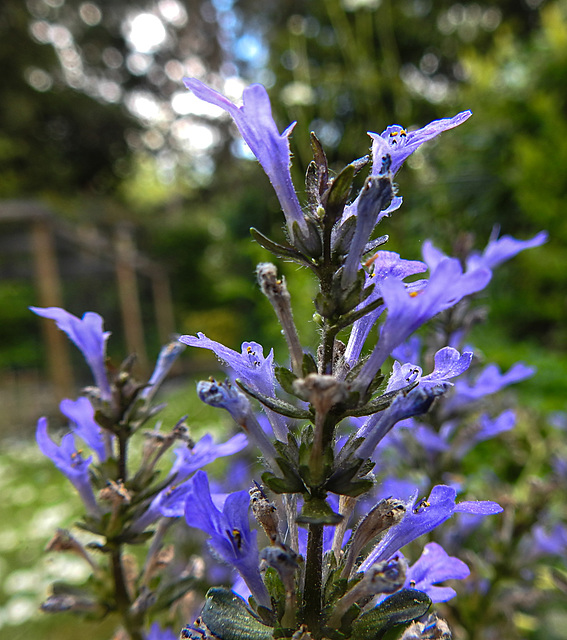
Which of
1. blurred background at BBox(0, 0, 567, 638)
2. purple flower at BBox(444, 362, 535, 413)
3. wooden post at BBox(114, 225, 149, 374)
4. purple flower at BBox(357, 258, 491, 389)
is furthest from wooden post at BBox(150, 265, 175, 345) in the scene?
purple flower at BBox(357, 258, 491, 389)

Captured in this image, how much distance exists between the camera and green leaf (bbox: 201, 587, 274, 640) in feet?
1.61

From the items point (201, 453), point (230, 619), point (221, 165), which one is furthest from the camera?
point (221, 165)

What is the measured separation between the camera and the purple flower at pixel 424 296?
1.29 ft

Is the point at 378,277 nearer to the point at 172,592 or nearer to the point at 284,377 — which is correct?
the point at 284,377

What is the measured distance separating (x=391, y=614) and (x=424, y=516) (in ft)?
0.32

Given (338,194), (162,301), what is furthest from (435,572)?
(162,301)

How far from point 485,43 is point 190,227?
864 cm

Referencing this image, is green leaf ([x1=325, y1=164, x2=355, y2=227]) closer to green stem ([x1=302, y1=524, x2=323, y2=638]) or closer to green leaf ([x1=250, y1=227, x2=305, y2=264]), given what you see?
green leaf ([x1=250, y1=227, x2=305, y2=264])

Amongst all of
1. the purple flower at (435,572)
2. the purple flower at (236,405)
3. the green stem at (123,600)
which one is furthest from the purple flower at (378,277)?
the green stem at (123,600)

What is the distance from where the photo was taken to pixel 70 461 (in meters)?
0.72

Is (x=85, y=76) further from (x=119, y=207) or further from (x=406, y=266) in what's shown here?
(x=406, y=266)

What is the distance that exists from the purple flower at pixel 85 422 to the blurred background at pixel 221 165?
0.42 m

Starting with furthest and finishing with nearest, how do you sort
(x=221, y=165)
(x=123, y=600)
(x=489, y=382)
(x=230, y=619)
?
(x=221, y=165) < (x=489, y=382) < (x=123, y=600) < (x=230, y=619)

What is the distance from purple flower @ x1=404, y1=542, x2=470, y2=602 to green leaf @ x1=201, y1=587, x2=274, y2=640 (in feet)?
0.56
